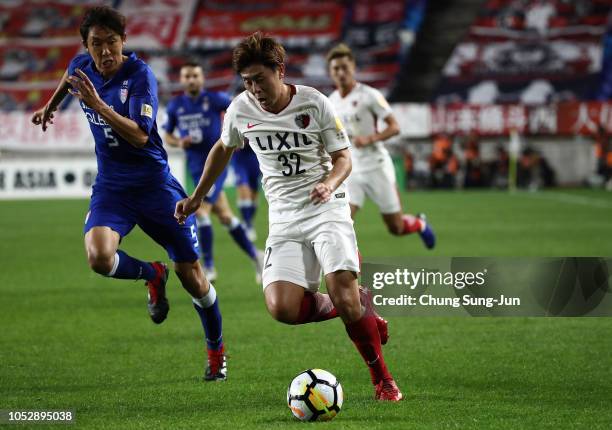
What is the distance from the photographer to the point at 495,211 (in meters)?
21.8

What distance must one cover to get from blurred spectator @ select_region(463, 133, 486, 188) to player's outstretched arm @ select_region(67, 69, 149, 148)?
25.6 m

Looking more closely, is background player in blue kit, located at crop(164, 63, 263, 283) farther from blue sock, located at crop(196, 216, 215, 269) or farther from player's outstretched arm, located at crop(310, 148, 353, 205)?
player's outstretched arm, located at crop(310, 148, 353, 205)

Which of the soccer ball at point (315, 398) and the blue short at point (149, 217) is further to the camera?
the blue short at point (149, 217)

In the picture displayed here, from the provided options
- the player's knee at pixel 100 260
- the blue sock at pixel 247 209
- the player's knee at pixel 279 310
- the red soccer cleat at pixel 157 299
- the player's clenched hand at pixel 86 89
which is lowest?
the blue sock at pixel 247 209

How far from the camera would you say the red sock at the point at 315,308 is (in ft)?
19.5

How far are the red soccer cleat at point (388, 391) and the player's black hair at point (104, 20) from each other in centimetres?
255

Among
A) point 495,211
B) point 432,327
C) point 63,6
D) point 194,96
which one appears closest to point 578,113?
point 495,211

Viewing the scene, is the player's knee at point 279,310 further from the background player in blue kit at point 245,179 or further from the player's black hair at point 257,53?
the background player in blue kit at point 245,179

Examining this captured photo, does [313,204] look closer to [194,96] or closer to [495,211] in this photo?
[194,96]

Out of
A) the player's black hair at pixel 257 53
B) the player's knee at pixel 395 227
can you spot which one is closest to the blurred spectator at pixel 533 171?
the player's knee at pixel 395 227

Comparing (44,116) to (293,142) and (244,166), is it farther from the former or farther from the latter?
(244,166)

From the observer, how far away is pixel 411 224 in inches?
493

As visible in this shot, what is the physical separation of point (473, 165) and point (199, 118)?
67.1 feet

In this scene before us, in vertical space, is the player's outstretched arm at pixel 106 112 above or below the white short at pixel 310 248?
above
